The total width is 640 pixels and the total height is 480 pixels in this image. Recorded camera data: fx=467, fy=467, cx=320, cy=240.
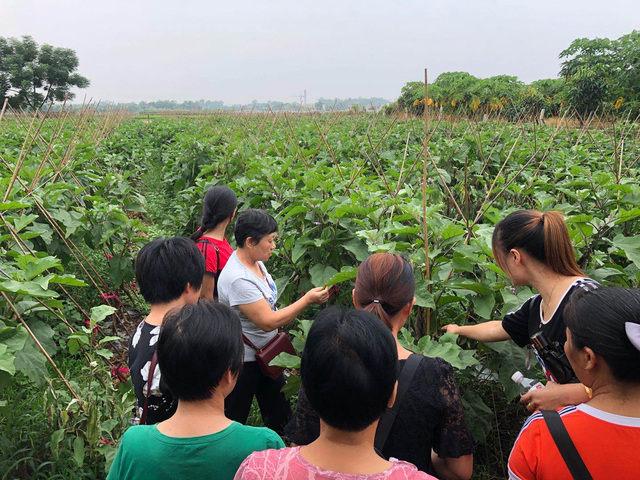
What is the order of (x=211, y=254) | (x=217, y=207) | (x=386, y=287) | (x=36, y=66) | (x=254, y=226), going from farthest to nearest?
(x=36, y=66) → (x=217, y=207) → (x=211, y=254) → (x=254, y=226) → (x=386, y=287)

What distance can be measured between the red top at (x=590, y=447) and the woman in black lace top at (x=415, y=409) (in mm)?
267

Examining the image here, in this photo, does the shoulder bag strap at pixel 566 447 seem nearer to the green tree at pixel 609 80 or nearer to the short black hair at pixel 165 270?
the short black hair at pixel 165 270

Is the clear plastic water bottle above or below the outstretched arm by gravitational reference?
below

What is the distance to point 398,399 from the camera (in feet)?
4.85

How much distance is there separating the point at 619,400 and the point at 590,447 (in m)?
0.14

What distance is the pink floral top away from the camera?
1062 millimetres

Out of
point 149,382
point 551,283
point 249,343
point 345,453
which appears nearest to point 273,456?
point 345,453

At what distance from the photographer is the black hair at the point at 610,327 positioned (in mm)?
1183

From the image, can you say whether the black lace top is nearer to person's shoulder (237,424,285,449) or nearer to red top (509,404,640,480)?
red top (509,404,640,480)

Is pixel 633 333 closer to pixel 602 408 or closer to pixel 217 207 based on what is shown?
pixel 602 408

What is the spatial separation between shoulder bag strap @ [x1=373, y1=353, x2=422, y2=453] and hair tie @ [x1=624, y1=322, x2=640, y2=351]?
1.91 feet

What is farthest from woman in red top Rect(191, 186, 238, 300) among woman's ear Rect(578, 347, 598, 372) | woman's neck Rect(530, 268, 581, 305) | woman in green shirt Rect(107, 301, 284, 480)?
woman's ear Rect(578, 347, 598, 372)

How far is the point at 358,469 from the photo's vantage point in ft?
3.52

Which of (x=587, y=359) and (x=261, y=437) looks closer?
(x=587, y=359)
